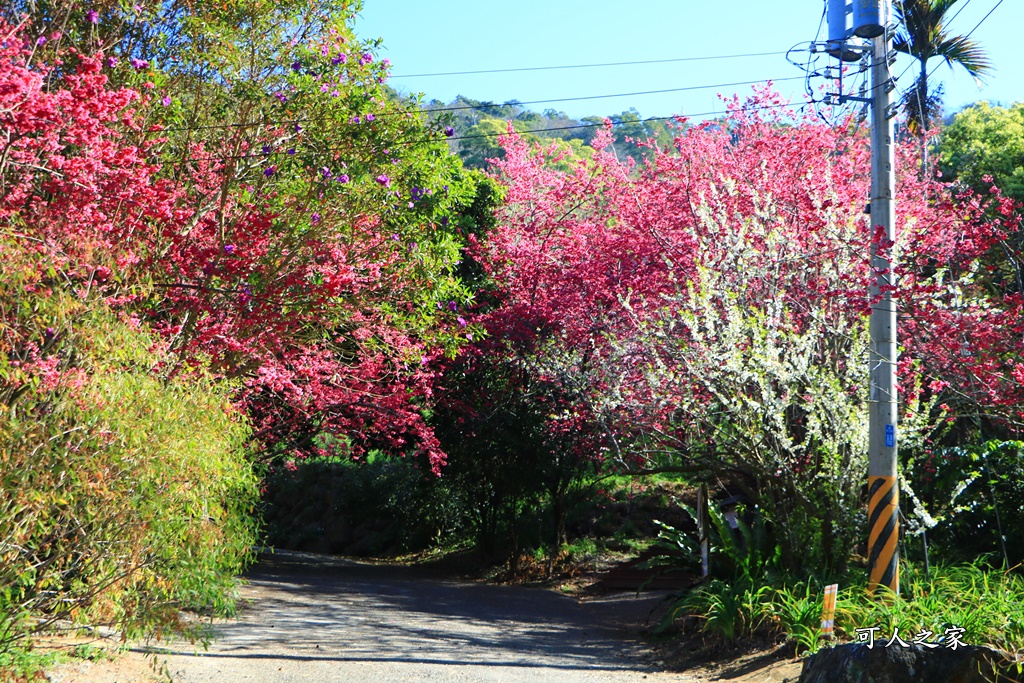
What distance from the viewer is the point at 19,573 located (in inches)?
239

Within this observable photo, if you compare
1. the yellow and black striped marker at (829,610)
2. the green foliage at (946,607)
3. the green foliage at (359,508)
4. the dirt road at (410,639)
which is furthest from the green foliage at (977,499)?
the green foliage at (359,508)

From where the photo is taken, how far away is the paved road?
8234 millimetres

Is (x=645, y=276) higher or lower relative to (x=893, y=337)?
higher

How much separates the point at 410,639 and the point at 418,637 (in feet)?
0.57

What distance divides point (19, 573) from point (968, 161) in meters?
23.4

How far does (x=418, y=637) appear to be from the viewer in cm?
1010

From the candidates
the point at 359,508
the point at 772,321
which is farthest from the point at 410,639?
the point at 359,508

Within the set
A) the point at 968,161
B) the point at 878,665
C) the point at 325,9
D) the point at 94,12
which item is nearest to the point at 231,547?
the point at 878,665

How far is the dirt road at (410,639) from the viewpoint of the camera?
8086 millimetres

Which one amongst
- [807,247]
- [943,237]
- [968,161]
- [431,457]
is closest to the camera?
[807,247]

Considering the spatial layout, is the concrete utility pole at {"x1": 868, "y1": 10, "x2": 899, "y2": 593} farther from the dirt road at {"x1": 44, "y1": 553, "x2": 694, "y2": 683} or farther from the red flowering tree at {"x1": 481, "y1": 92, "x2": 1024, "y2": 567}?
the dirt road at {"x1": 44, "y1": 553, "x2": 694, "y2": 683}

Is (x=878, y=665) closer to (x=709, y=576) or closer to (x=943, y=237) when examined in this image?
(x=709, y=576)

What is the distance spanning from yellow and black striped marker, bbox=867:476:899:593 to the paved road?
6.59 ft

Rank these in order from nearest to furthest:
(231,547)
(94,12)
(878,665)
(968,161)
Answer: (878,665) < (231,547) < (94,12) < (968,161)
